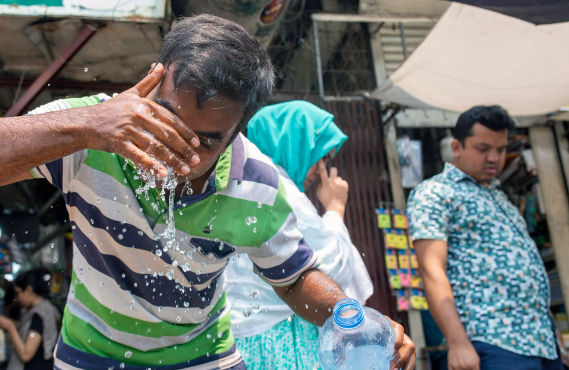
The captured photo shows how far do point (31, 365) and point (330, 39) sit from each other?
5.14 m

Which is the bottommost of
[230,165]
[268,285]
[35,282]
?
[268,285]

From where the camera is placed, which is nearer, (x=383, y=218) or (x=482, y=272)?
(x=482, y=272)

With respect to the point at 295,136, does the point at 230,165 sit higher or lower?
lower

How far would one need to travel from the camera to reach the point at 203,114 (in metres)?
1.58

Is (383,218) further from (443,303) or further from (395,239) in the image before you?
(443,303)

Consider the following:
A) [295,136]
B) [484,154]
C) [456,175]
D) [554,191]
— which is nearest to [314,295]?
[295,136]

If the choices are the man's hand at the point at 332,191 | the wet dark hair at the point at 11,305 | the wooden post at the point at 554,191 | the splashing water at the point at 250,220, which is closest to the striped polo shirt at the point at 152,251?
the splashing water at the point at 250,220

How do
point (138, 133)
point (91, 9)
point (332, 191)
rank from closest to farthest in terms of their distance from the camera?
point (138, 133)
point (332, 191)
point (91, 9)

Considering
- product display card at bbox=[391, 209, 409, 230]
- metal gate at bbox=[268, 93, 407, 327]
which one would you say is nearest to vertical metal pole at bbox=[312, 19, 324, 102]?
metal gate at bbox=[268, 93, 407, 327]

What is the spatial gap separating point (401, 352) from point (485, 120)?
226 centimetres

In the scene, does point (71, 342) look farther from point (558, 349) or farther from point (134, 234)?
point (558, 349)

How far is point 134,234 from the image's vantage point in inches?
70.6

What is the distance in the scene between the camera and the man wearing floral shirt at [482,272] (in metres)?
2.91

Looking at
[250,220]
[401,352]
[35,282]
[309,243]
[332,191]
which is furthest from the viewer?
[35,282]
